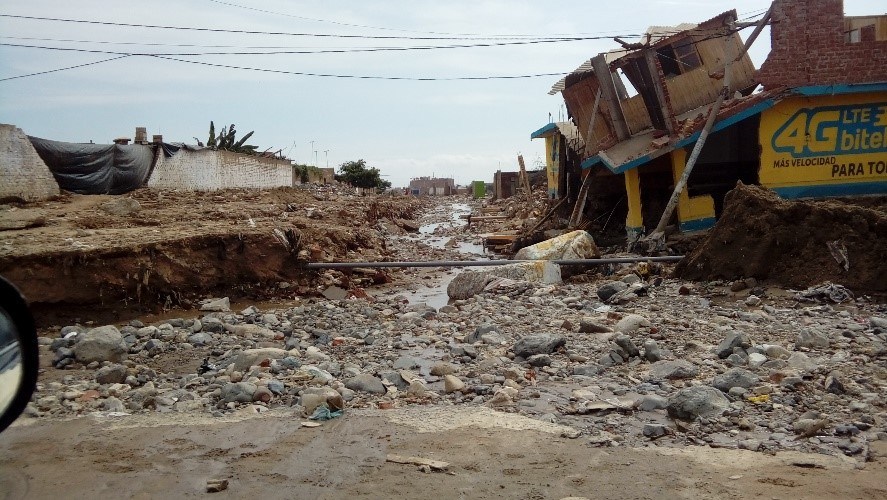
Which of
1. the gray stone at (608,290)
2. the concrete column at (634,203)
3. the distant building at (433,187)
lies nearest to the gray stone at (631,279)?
the gray stone at (608,290)

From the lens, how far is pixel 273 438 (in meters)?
4.03

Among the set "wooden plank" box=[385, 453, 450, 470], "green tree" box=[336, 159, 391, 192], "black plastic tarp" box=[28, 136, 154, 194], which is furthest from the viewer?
"green tree" box=[336, 159, 391, 192]

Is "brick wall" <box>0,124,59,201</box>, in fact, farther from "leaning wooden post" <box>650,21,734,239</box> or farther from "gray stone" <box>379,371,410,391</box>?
"leaning wooden post" <box>650,21,734,239</box>

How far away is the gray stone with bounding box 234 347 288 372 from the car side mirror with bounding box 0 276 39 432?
3.70 metres

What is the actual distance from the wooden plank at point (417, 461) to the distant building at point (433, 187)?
77590 mm

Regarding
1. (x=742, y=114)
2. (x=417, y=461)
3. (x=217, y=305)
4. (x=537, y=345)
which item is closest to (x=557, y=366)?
(x=537, y=345)

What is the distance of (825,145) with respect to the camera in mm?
13141

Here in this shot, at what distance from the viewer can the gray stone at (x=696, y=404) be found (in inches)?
167

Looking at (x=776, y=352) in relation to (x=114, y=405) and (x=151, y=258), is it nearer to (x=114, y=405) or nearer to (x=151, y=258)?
(x=114, y=405)

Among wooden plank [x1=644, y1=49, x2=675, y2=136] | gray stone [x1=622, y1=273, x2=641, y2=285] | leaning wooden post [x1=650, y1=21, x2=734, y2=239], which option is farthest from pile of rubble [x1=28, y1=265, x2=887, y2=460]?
wooden plank [x1=644, y1=49, x2=675, y2=136]

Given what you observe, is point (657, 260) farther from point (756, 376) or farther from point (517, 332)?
point (756, 376)

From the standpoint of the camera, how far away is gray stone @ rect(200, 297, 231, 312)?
9570mm

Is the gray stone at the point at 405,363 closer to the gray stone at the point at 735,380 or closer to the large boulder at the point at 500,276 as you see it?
the gray stone at the point at 735,380

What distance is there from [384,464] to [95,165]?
17.1m
